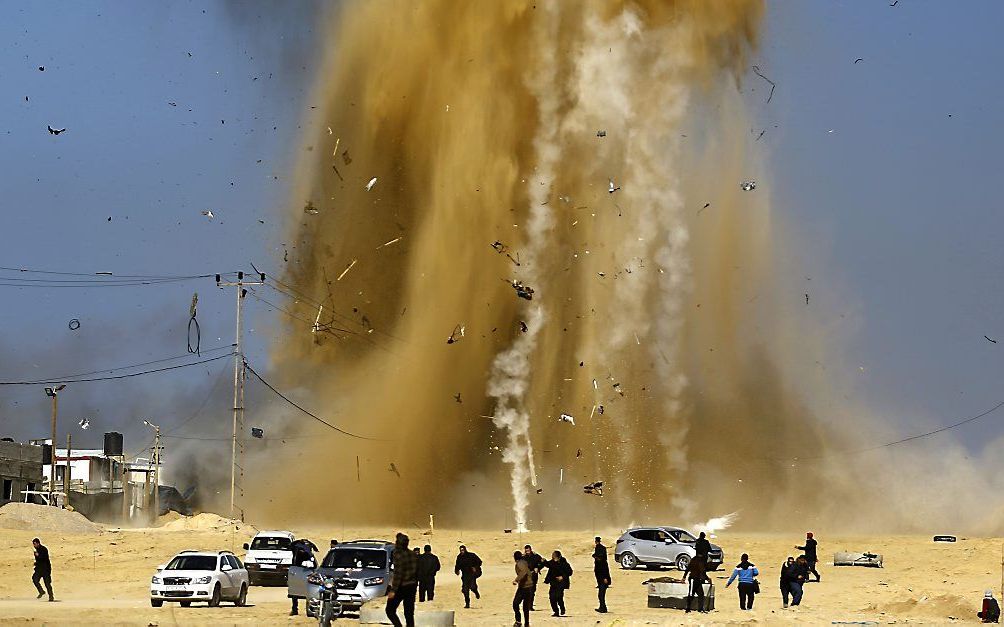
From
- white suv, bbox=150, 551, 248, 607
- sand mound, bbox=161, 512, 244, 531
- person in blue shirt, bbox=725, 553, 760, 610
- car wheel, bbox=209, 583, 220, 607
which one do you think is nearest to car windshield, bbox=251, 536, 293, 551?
white suv, bbox=150, 551, 248, 607

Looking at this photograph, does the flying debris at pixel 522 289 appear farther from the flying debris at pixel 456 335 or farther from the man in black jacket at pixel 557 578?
the man in black jacket at pixel 557 578

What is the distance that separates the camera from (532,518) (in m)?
91.8

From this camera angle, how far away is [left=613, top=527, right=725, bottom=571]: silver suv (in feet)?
187

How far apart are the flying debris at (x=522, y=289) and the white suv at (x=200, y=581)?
5247 centimetres

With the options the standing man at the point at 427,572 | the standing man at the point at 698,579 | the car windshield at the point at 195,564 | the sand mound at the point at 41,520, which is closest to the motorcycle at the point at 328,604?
the standing man at the point at 427,572

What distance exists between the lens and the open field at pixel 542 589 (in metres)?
38.3

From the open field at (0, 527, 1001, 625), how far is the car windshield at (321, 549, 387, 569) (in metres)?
1.56

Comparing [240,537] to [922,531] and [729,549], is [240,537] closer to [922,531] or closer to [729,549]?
[729,549]

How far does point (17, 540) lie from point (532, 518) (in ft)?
107

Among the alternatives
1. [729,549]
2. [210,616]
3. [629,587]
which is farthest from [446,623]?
[729,549]

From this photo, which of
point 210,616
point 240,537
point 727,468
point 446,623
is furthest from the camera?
point 727,468

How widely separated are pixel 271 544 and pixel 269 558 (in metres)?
0.63

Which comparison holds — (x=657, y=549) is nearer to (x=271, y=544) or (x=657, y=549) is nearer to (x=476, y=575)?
(x=271, y=544)

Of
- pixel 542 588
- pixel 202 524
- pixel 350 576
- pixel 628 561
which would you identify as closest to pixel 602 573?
pixel 350 576
